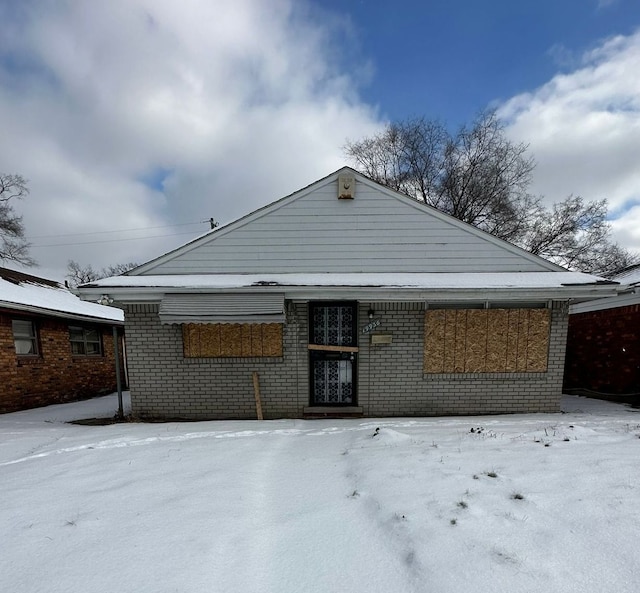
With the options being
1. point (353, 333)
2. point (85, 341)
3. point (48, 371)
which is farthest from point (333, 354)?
point (85, 341)

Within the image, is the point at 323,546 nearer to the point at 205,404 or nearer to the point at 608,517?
the point at 608,517

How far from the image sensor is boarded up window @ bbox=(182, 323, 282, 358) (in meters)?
6.21

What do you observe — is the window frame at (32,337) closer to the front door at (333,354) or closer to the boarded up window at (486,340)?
the front door at (333,354)

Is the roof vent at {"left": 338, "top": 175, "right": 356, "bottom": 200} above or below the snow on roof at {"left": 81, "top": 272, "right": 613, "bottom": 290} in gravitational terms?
above

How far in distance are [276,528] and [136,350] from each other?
16.5ft

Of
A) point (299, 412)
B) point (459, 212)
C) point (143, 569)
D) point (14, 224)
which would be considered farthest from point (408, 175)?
point (14, 224)

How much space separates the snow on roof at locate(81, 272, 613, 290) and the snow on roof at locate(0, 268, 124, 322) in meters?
4.37

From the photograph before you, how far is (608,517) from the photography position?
2316mm

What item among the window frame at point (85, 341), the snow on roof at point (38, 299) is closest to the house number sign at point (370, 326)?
the snow on roof at point (38, 299)

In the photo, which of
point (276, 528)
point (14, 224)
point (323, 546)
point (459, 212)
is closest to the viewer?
point (323, 546)

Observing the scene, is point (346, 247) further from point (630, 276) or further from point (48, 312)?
point (48, 312)

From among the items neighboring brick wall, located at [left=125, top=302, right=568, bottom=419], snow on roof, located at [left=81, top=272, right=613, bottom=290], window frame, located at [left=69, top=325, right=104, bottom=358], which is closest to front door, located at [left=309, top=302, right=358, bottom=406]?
neighboring brick wall, located at [left=125, top=302, right=568, bottom=419]

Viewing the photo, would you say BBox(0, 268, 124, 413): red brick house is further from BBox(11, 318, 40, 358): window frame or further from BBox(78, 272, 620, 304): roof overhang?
BBox(78, 272, 620, 304): roof overhang

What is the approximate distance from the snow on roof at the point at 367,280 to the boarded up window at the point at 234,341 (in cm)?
89
